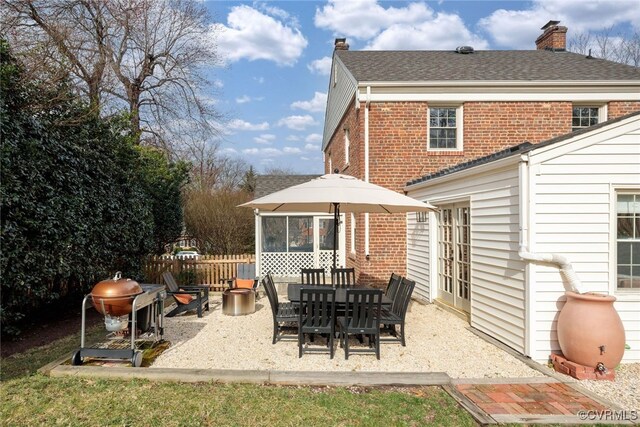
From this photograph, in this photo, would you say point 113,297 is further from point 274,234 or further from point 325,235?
point 325,235

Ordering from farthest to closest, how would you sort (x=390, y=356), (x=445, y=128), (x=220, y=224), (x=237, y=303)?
(x=220, y=224), (x=445, y=128), (x=237, y=303), (x=390, y=356)

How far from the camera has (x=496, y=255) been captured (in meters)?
6.24

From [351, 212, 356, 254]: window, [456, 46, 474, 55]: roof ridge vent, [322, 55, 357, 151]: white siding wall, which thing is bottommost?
[351, 212, 356, 254]: window

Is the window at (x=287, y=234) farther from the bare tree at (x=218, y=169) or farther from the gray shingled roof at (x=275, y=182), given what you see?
the bare tree at (x=218, y=169)

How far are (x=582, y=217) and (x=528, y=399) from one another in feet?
8.94

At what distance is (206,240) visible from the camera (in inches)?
658

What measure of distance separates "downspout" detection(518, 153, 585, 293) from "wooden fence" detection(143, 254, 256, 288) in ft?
29.4

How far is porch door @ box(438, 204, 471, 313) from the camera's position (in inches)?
302

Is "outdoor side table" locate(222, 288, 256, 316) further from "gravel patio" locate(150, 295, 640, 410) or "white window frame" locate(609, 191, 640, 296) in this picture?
"white window frame" locate(609, 191, 640, 296)

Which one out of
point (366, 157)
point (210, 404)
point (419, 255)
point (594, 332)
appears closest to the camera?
point (210, 404)

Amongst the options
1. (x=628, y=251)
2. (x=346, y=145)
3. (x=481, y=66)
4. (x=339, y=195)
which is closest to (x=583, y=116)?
(x=481, y=66)

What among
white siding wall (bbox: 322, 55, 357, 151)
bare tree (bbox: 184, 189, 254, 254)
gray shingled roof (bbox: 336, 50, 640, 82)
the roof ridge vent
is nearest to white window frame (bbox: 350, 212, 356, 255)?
white siding wall (bbox: 322, 55, 357, 151)

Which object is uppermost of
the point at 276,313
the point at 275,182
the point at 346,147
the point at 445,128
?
the point at 445,128

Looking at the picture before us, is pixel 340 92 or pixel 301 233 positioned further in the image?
pixel 301 233
